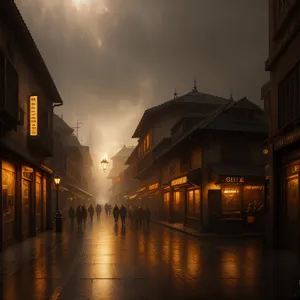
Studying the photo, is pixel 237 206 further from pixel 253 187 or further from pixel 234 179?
pixel 234 179

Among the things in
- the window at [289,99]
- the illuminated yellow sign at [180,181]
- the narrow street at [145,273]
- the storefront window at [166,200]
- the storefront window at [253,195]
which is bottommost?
the narrow street at [145,273]

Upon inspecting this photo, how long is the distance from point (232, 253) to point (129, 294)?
826 cm

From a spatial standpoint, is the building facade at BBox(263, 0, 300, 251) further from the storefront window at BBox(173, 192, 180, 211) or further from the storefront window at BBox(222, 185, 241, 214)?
the storefront window at BBox(173, 192, 180, 211)

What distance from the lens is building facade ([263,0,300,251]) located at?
15.5 m

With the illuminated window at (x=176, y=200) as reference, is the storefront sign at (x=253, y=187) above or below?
above

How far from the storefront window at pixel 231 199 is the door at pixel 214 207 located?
372 mm

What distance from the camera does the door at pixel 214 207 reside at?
86.5 feet

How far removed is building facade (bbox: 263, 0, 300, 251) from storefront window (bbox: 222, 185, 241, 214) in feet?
27.7

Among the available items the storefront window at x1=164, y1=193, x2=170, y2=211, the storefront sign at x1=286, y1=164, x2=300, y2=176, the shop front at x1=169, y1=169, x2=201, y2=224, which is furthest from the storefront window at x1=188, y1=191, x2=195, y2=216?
the storefront sign at x1=286, y1=164, x2=300, y2=176

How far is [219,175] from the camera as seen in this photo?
25.0 meters

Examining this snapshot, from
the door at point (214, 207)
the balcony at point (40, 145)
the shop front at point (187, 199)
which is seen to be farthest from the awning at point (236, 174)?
the balcony at point (40, 145)

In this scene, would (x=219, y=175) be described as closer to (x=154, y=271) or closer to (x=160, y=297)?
(x=154, y=271)

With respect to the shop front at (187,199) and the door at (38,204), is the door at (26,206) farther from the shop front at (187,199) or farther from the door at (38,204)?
the shop front at (187,199)

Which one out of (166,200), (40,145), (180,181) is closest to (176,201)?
(166,200)
